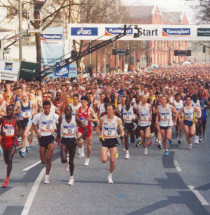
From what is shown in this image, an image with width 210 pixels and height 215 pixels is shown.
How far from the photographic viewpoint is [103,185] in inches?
419

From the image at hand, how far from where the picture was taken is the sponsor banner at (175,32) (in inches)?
1481

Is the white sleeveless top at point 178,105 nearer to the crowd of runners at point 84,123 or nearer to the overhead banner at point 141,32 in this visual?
the crowd of runners at point 84,123

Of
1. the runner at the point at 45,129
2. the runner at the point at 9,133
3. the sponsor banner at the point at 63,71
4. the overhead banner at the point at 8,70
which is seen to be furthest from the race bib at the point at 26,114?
the sponsor banner at the point at 63,71

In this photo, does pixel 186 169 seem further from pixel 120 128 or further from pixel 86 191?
pixel 86 191

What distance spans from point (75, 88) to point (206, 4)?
26.0 metres

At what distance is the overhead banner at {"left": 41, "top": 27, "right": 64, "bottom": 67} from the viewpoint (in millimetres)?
36656

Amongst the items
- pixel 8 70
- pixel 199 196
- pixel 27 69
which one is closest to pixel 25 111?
pixel 199 196

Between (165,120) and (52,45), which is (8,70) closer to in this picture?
(165,120)

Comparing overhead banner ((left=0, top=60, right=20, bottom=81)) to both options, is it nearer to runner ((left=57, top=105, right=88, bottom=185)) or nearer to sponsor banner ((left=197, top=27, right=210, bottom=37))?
runner ((left=57, top=105, right=88, bottom=185))

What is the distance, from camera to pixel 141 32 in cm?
3725

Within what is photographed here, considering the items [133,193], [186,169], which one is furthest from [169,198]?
[186,169]

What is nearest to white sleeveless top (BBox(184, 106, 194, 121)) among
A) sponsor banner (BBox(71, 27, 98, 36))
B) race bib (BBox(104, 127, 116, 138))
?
race bib (BBox(104, 127, 116, 138))

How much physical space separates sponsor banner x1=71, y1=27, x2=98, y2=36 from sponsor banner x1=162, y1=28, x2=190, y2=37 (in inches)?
185

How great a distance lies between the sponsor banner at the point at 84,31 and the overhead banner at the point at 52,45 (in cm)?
87
